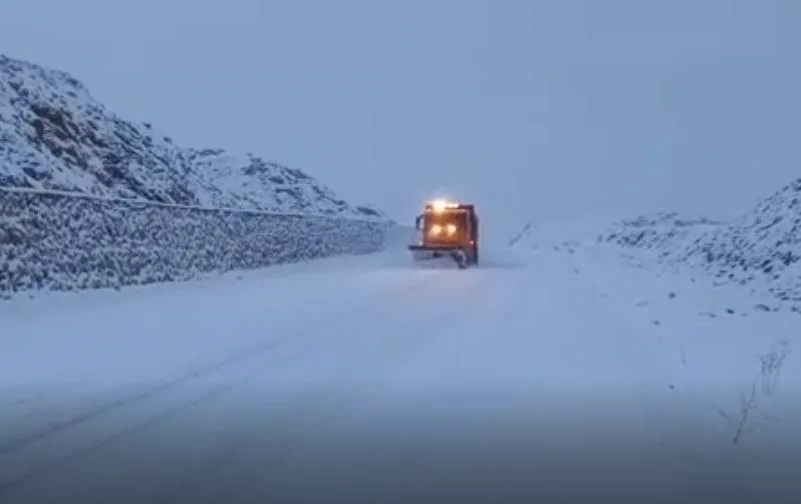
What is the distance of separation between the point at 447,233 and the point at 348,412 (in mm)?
31817

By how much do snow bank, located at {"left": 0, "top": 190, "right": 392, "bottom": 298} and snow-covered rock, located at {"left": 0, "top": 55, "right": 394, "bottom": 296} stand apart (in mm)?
26

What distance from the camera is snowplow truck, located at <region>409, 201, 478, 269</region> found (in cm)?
3900

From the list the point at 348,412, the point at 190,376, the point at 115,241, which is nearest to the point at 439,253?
the point at 115,241

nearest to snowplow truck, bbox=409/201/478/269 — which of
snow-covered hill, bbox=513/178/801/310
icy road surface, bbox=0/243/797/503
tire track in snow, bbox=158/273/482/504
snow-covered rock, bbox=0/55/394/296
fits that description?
snow-covered rock, bbox=0/55/394/296

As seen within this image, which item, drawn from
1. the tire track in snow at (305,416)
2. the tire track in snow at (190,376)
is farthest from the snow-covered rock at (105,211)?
the tire track in snow at (305,416)

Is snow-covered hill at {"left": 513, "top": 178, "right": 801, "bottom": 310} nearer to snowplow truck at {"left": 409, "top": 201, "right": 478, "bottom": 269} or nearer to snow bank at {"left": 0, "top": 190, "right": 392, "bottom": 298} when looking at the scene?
snowplow truck at {"left": 409, "top": 201, "right": 478, "bottom": 269}

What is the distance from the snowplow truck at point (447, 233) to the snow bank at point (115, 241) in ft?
27.6

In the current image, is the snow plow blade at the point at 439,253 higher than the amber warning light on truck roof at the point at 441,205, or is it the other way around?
the amber warning light on truck roof at the point at 441,205

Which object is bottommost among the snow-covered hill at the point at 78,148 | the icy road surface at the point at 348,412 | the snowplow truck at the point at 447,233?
the icy road surface at the point at 348,412

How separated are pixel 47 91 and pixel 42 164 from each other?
754cm

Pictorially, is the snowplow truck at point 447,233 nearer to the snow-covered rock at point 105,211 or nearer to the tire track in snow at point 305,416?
the snow-covered rock at point 105,211

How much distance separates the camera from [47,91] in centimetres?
3322

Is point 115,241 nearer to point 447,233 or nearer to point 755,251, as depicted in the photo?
point 755,251

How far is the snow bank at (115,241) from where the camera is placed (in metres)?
17.2
